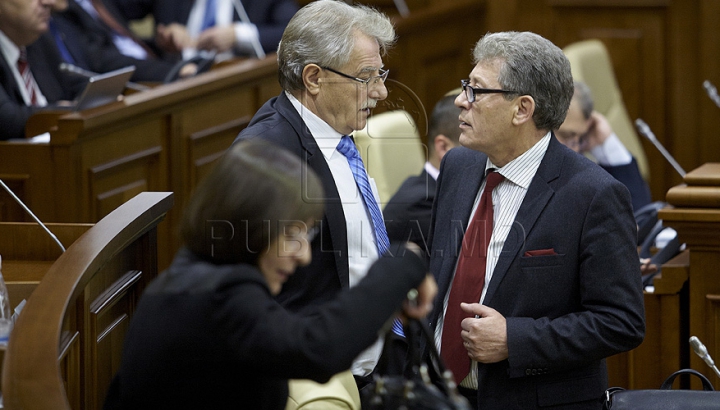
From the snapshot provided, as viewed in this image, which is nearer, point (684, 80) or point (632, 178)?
point (632, 178)

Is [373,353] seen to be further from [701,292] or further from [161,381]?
[701,292]

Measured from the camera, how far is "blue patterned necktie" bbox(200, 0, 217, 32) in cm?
516

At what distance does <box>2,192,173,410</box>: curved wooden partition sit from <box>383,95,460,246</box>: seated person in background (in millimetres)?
669

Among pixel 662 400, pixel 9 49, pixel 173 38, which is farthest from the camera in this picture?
pixel 173 38

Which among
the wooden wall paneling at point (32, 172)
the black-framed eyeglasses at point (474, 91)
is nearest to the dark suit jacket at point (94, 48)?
the wooden wall paneling at point (32, 172)

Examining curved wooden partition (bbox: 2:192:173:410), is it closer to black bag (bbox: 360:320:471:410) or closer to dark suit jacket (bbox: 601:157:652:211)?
black bag (bbox: 360:320:471:410)

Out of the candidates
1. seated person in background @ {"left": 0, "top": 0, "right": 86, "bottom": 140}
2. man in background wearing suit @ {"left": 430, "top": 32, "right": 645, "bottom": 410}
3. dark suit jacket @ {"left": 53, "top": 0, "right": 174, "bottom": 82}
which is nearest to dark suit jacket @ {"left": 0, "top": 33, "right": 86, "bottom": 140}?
seated person in background @ {"left": 0, "top": 0, "right": 86, "bottom": 140}

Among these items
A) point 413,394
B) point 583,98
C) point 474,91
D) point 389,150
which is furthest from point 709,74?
point 413,394

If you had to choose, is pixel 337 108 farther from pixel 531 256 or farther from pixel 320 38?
pixel 531 256

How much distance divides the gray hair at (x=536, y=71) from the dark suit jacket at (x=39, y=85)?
2.14 meters

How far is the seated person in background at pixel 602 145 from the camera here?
4078 mm

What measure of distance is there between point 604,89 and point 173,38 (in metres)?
2.38

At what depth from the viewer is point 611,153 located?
4.32m

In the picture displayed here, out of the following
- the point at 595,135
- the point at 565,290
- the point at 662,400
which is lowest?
the point at 662,400
